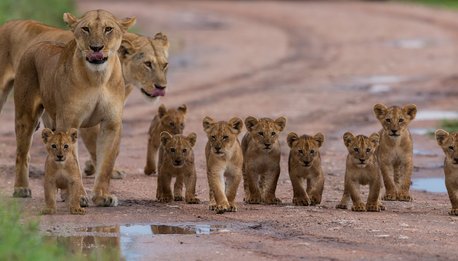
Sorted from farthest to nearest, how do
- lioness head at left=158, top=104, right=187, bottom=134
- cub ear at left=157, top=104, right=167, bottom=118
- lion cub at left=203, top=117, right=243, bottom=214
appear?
cub ear at left=157, top=104, right=167, bottom=118, lioness head at left=158, top=104, right=187, bottom=134, lion cub at left=203, top=117, right=243, bottom=214

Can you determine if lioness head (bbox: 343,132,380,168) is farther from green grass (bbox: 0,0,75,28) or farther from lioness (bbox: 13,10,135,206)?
green grass (bbox: 0,0,75,28)

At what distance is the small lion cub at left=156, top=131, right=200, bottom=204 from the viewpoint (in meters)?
11.3

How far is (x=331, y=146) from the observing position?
A: 49.9ft

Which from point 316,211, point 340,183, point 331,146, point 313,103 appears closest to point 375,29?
point 313,103

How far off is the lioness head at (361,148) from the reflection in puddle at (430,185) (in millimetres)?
1549

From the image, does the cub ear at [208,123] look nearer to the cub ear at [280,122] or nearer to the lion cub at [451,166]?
the cub ear at [280,122]

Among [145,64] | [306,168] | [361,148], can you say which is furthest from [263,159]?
[145,64]

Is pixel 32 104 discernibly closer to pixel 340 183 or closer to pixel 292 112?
pixel 340 183

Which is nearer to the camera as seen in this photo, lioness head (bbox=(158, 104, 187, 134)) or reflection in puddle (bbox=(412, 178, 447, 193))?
reflection in puddle (bbox=(412, 178, 447, 193))

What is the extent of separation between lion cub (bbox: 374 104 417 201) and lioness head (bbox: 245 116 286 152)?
107 centimetres

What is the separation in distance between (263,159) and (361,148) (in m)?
0.82

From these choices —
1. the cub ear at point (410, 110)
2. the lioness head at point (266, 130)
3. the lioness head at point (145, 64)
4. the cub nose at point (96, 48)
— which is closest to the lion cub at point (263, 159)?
the lioness head at point (266, 130)

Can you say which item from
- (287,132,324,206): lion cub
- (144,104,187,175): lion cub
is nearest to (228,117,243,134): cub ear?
(287,132,324,206): lion cub

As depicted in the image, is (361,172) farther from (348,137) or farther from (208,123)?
(208,123)
